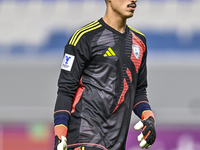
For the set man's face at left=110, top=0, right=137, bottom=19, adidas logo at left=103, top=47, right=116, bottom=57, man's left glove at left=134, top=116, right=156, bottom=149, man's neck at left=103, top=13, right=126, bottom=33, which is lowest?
man's left glove at left=134, top=116, right=156, bottom=149

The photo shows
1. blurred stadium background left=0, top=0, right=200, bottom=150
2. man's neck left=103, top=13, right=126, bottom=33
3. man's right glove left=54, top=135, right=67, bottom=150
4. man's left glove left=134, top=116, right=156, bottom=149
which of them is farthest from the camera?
blurred stadium background left=0, top=0, right=200, bottom=150

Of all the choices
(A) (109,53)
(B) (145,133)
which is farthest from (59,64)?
(B) (145,133)

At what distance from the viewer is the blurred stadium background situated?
5914 millimetres

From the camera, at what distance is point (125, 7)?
256 centimetres

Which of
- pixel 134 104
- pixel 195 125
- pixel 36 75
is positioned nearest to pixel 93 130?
pixel 134 104

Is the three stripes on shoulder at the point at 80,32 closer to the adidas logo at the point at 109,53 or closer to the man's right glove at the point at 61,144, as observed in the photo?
the adidas logo at the point at 109,53

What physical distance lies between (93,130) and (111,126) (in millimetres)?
117

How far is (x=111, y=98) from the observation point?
97.2 inches

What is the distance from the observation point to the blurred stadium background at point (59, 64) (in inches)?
233

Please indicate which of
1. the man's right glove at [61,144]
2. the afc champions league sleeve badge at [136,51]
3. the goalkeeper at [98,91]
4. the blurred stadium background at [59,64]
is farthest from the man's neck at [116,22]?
the blurred stadium background at [59,64]

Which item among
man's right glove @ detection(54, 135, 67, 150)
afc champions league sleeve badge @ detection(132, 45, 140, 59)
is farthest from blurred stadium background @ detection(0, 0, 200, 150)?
man's right glove @ detection(54, 135, 67, 150)

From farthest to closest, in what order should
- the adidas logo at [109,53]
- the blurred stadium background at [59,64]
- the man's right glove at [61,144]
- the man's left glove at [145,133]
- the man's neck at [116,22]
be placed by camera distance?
the blurred stadium background at [59,64]
the man's neck at [116,22]
the adidas logo at [109,53]
the man's left glove at [145,133]
the man's right glove at [61,144]

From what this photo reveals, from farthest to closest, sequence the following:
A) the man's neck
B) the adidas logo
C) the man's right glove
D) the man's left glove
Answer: the man's neck → the adidas logo → the man's left glove → the man's right glove

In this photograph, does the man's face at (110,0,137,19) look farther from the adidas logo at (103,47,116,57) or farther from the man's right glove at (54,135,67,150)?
the man's right glove at (54,135,67,150)
